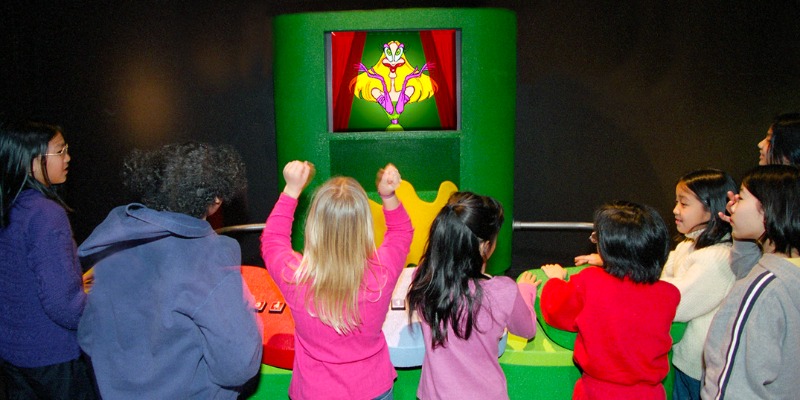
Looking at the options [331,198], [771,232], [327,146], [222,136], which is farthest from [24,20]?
[771,232]

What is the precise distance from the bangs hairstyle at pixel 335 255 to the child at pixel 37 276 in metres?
0.69

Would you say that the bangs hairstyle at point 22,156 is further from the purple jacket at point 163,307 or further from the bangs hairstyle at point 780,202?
the bangs hairstyle at point 780,202

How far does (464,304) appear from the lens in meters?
1.46

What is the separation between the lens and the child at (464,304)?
4.76ft

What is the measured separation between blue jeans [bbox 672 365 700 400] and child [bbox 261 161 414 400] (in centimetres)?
92

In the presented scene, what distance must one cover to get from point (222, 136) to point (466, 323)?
314cm

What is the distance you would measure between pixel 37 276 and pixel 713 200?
2006 millimetres

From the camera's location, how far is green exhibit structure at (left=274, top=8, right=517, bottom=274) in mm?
2988

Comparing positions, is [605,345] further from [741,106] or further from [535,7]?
[741,106]

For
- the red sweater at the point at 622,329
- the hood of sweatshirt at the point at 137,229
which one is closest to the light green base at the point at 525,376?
the red sweater at the point at 622,329

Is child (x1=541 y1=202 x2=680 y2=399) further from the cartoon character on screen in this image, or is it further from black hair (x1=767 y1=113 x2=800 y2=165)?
the cartoon character on screen

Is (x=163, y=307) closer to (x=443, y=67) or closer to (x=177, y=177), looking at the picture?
(x=177, y=177)

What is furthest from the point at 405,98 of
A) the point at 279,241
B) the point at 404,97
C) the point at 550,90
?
the point at 279,241

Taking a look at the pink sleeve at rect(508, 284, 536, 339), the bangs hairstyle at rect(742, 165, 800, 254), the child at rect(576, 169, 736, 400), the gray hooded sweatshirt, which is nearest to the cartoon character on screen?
the child at rect(576, 169, 736, 400)
